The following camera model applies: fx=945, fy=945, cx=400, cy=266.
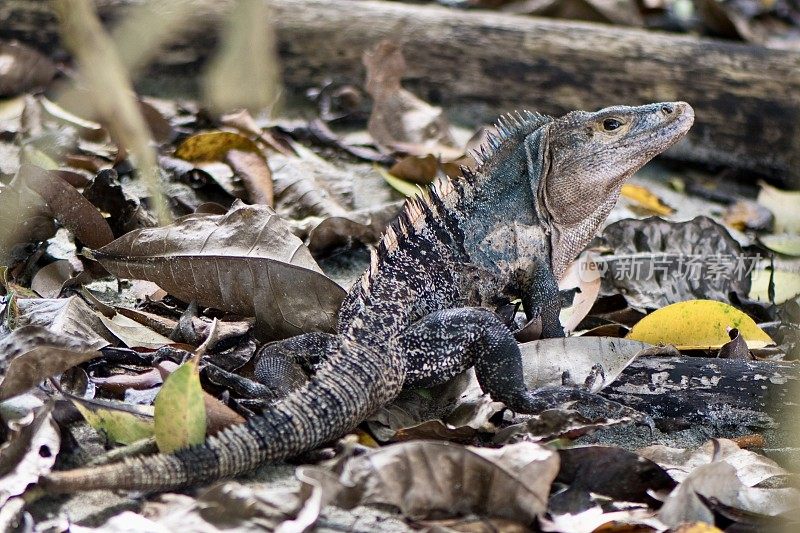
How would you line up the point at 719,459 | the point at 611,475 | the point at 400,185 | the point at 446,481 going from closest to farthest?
the point at 446,481
the point at 611,475
the point at 719,459
the point at 400,185

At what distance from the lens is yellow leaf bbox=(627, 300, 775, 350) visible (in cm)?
440

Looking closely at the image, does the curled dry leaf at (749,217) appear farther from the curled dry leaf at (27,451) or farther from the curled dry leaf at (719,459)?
the curled dry leaf at (27,451)

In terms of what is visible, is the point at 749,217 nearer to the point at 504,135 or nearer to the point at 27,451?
the point at 504,135

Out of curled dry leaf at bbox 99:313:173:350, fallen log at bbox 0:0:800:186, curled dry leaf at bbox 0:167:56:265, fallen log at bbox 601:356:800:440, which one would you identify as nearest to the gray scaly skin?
fallen log at bbox 601:356:800:440

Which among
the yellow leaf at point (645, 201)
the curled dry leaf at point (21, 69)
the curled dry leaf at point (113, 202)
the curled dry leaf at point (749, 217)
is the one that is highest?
the curled dry leaf at point (21, 69)

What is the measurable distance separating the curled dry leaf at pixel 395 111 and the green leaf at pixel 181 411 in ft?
13.0

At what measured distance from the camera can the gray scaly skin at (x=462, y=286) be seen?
3.32 m

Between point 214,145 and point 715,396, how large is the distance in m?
3.35

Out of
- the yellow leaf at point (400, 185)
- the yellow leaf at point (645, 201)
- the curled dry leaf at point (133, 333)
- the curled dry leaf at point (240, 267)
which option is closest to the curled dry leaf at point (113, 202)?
the curled dry leaf at point (240, 267)

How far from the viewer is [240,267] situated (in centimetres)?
411

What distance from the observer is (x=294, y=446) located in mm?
3375

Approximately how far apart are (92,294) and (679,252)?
317cm

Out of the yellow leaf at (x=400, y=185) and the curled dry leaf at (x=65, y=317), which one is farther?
the yellow leaf at (x=400, y=185)

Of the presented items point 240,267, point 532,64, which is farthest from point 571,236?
point 532,64
